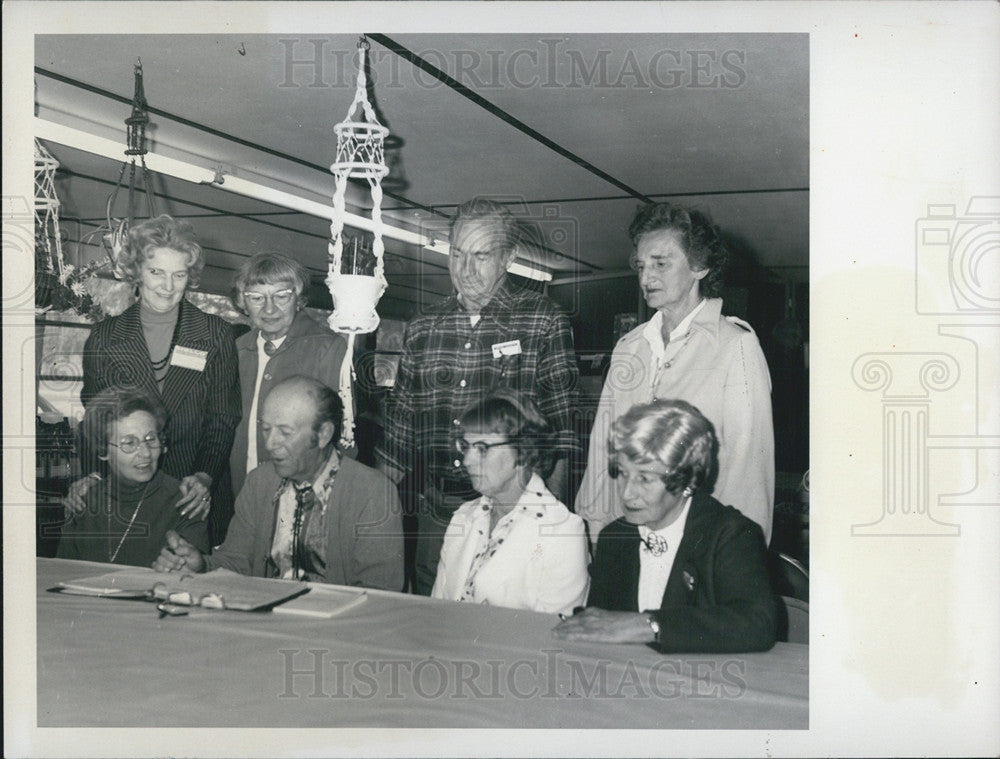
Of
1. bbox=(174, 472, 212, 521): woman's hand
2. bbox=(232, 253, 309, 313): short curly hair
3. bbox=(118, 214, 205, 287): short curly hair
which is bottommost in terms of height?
bbox=(174, 472, 212, 521): woman's hand

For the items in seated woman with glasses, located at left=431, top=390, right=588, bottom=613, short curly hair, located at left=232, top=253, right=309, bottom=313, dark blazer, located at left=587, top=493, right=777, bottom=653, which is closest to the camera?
dark blazer, located at left=587, top=493, right=777, bottom=653

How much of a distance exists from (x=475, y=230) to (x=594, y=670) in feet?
4.25

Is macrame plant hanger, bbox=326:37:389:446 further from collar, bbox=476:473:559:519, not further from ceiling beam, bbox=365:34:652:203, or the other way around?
collar, bbox=476:473:559:519

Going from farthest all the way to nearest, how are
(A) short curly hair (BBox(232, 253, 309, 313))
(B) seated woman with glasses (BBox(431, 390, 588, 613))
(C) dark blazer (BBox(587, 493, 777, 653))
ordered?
(A) short curly hair (BBox(232, 253, 309, 313)) → (B) seated woman with glasses (BBox(431, 390, 588, 613)) → (C) dark blazer (BBox(587, 493, 777, 653))

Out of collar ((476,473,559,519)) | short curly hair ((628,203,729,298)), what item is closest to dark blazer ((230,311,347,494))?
collar ((476,473,559,519))

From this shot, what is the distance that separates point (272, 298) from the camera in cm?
293

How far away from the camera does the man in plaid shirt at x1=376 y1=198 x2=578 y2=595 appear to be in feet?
9.38

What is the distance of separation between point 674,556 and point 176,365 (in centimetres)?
156

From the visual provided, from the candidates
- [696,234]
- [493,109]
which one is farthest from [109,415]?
[696,234]

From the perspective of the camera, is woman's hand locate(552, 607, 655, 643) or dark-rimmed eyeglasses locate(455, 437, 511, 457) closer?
woman's hand locate(552, 607, 655, 643)

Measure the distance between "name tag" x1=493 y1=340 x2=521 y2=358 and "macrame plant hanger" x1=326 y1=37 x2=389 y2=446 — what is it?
0.36 m

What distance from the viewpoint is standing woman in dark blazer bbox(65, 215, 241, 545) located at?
293 cm

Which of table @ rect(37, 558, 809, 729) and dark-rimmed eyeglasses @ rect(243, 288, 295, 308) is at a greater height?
dark-rimmed eyeglasses @ rect(243, 288, 295, 308)

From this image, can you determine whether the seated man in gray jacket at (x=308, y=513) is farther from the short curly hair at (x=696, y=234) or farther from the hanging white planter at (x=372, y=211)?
the short curly hair at (x=696, y=234)
